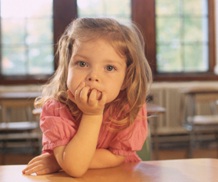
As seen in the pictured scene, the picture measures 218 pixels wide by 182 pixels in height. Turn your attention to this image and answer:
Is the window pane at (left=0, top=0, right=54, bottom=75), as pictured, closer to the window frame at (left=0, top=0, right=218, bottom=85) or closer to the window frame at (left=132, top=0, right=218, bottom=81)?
the window frame at (left=0, top=0, right=218, bottom=85)

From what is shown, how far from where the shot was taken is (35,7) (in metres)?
5.39

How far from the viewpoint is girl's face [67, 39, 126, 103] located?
0.78 metres

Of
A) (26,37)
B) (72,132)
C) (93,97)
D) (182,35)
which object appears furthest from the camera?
(182,35)

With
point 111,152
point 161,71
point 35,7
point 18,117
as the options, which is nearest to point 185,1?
point 161,71

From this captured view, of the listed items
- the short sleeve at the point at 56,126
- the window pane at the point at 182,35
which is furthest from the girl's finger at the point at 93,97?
the window pane at the point at 182,35

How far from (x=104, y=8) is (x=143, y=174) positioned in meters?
→ 4.95

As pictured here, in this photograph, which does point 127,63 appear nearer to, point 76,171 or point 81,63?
point 81,63

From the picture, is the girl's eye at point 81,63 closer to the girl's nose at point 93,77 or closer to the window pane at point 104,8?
the girl's nose at point 93,77

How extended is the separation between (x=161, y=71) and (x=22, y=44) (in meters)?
2.00

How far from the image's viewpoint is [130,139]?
0.92m

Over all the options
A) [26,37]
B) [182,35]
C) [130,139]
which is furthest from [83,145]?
[182,35]

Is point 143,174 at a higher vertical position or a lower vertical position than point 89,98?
lower

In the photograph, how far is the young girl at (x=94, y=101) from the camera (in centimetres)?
78

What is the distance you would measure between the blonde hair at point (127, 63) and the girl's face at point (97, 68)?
1.0 inches
